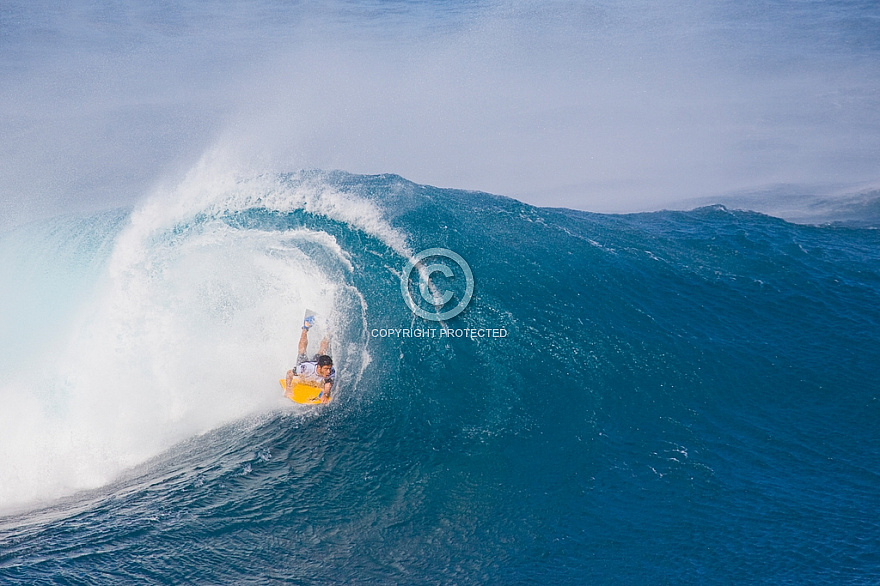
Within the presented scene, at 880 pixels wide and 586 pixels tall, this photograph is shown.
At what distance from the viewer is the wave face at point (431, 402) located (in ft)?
34.3

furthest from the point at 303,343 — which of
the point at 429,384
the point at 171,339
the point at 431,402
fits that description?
the point at 171,339

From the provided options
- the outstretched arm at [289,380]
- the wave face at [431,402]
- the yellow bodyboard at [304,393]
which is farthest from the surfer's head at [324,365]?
the wave face at [431,402]

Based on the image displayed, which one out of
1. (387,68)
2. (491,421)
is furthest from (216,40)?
(491,421)

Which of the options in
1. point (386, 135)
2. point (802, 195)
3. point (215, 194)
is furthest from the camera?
point (386, 135)

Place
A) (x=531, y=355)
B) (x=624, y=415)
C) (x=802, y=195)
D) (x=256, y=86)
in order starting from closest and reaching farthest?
1. (x=624, y=415)
2. (x=531, y=355)
3. (x=802, y=195)
4. (x=256, y=86)

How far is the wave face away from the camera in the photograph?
10469 mm

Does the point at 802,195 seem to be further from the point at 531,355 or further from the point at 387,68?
the point at 387,68

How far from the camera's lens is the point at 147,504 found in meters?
11.5

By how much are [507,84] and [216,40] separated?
19.5 meters

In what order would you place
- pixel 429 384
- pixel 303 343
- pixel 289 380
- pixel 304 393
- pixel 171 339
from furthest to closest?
pixel 171 339 → pixel 429 384 → pixel 303 343 → pixel 289 380 → pixel 304 393

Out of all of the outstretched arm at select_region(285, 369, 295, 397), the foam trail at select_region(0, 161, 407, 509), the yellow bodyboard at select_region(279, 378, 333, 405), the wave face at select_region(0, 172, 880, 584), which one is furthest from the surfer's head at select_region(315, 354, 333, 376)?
the foam trail at select_region(0, 161, 407, 509)

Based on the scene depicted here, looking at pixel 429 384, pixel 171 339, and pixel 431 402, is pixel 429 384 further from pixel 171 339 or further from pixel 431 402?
pixel 171 339

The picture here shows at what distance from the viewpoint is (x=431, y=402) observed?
528 inches

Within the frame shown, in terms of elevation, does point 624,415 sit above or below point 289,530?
above
